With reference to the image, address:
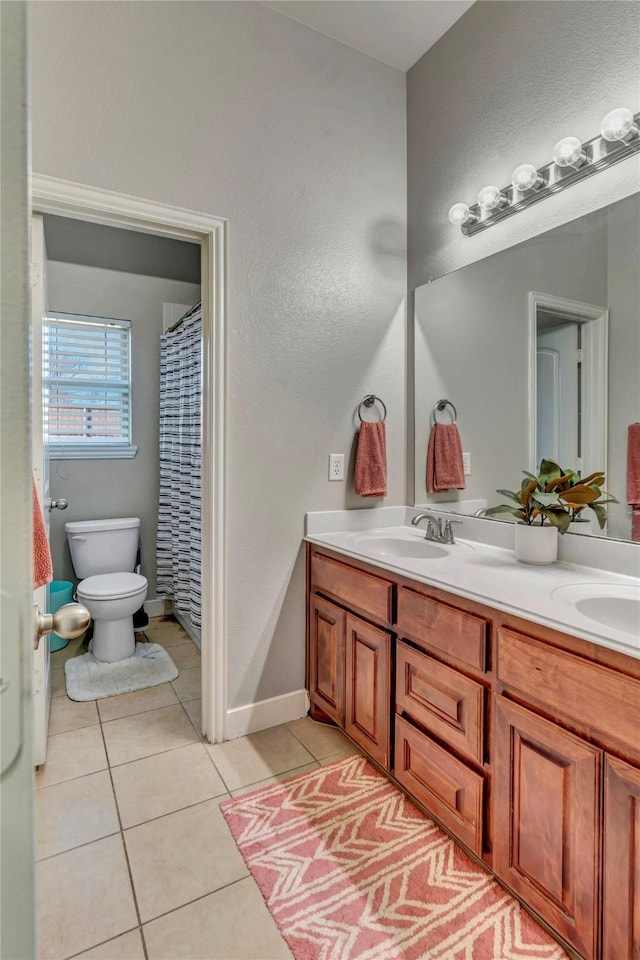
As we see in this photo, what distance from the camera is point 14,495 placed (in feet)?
1.25

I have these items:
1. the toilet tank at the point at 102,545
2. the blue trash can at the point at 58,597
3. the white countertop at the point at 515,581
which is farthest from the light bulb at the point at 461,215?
the blue trash can at the point at 58,597

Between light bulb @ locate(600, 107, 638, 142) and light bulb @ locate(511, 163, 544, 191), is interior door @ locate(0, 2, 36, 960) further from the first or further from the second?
light bulb @ locate(511, 163, 544, 191)

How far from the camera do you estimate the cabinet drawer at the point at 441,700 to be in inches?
52.1

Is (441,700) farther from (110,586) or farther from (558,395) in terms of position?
(110,586)

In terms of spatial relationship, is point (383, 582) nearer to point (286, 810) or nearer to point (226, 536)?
point (226, 536)

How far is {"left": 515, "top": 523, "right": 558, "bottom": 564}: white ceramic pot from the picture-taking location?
162 centimetres

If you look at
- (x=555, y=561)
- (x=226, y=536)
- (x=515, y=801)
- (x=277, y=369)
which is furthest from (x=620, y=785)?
(x=277, y=369)

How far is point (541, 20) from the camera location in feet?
5.57

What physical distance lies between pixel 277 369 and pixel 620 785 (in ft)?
5.52

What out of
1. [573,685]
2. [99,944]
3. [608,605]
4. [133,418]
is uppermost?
[133,418]

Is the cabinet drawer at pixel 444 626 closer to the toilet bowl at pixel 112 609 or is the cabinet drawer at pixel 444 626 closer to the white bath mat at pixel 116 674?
the white bath mat at pixel 116 674

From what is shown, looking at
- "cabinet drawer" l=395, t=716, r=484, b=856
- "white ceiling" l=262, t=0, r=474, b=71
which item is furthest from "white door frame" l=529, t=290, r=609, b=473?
"white ceiling" l=262, t=0, r=474, b=71

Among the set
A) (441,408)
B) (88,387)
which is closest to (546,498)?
(441,408)

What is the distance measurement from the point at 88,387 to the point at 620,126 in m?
2.98
